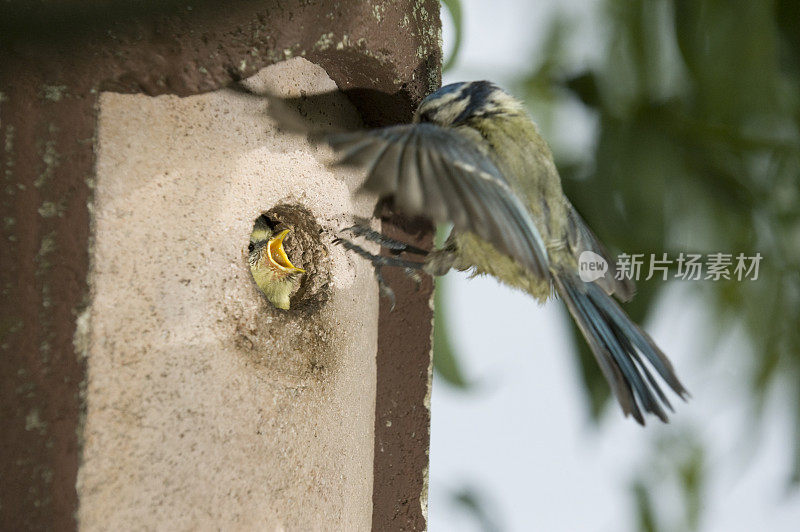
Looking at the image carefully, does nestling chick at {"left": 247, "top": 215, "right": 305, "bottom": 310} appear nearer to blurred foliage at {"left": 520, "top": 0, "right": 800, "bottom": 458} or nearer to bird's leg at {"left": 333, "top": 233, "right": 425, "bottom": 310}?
bird's leg at {"left": 333, "top": 233, "right": 425, "bottom": 310}

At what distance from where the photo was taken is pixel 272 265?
1.05 metres

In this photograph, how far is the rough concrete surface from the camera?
726 millimetres

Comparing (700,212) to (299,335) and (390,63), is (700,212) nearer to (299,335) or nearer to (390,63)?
(390,63)

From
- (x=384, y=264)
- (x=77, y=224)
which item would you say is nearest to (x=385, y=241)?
(x=384, y=264)

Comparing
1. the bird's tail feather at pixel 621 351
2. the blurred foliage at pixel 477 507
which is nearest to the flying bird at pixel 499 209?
the bird's tail feather at pixel 621 351

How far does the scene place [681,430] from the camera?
2125mm

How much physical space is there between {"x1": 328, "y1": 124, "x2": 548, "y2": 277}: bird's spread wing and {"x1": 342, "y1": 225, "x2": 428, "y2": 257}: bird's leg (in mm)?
264

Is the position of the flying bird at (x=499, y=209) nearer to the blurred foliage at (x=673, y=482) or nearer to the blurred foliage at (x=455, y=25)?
the blurred foliage at (x=455, y=25)

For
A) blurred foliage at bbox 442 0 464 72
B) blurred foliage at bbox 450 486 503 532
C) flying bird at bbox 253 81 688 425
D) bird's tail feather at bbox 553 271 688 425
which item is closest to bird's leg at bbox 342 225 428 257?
flying bird at bbox 253 81 688 425

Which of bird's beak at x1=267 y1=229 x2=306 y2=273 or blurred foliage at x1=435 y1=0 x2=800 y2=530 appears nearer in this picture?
bird's beak at x1=267 y1=229 x2=306 y2=273

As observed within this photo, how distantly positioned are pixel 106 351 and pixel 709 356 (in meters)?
1.83

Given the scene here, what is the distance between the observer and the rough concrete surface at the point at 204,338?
0.73 metres

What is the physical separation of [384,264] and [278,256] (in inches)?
7.4

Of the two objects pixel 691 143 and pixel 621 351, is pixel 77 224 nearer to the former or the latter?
pixel 621 351
